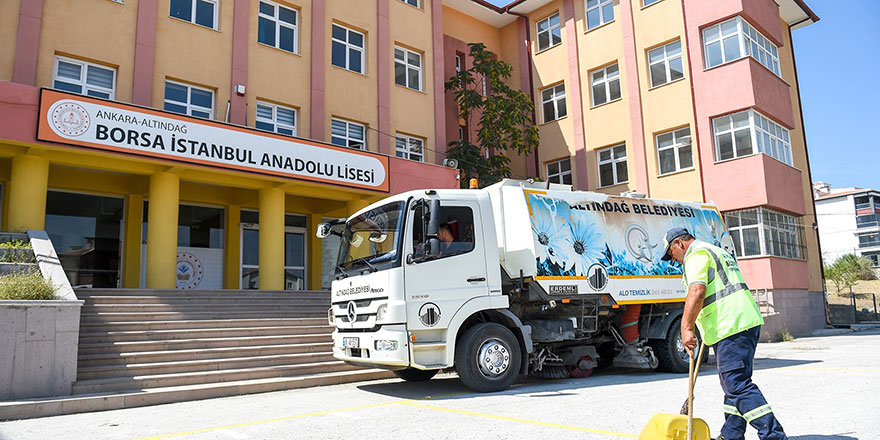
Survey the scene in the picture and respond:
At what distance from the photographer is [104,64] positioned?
1515 centimetres

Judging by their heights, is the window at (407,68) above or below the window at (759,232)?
above

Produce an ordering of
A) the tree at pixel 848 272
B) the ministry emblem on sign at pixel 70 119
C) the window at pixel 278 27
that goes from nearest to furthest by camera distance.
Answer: the ministry emblem on sign at pixel 70 119 → the window at pixel 278 27 → the tree at pixel 848 272

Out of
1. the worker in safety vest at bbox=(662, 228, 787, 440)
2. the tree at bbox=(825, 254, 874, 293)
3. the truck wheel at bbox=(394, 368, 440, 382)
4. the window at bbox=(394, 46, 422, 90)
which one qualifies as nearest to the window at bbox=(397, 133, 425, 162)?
the window at bbox=(394, 46, 422, 90)

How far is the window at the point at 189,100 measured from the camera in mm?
16141

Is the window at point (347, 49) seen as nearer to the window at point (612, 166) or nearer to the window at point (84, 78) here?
the window at point (84, 78)

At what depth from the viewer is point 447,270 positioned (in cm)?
853

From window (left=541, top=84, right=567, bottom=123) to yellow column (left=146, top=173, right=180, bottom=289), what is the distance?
17058 mm

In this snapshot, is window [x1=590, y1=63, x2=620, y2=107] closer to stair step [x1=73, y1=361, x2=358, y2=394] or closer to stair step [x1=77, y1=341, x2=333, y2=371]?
stair step [x1=77, y1=341, x2=333, y2=371]

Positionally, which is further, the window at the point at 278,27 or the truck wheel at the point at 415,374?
the window at the point at 278,27

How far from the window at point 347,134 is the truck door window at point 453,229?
35.6 ft

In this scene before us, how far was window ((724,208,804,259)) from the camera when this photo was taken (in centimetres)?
2048

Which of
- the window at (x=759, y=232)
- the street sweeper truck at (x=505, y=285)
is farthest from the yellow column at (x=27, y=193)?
the window at (x=759, y=232)

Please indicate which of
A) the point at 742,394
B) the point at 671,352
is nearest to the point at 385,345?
the point at 742,394

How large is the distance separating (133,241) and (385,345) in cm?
1151
